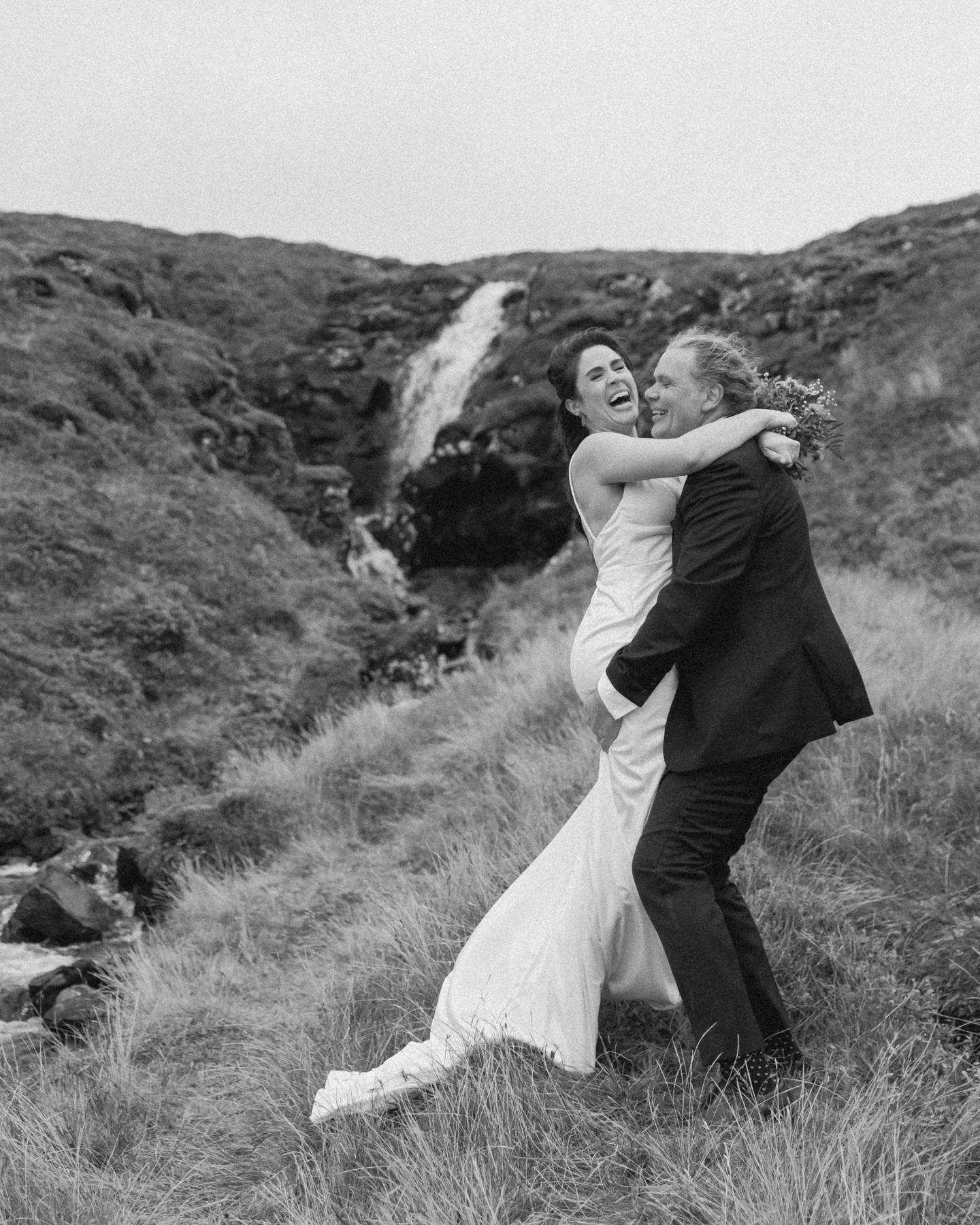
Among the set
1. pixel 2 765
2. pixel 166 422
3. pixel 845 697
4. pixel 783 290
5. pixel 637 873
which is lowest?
pixel 2 765

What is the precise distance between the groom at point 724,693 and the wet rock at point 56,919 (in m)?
5.73

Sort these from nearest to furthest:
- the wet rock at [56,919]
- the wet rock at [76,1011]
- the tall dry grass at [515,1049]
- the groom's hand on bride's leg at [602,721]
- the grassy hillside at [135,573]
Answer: the tall dry grass at [515,1049]
the groom's hand on bride's leg at [602,721]
the wet rock at [76,1011]
the wet rock at [56,919]
the grassy hillside at [135,573]

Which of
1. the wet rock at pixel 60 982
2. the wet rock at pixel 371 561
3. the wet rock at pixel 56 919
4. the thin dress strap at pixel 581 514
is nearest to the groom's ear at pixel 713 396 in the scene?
the thin dress strap at pixel 581 514

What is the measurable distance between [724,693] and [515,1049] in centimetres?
131

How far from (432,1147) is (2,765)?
27.3ft

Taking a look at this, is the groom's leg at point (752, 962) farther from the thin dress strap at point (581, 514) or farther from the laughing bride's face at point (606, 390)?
the laughing bride's face at point (606, 390)

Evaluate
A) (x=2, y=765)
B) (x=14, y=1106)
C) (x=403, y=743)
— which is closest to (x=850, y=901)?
(x=14, y=1106)

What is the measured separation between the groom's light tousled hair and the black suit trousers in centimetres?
115

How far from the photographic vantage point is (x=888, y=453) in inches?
653

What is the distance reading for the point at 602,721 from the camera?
11.2ft

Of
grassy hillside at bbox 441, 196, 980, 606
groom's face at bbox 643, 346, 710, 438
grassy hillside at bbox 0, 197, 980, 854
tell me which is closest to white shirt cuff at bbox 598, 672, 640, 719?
groom's face at bbox 643, 346, 710, 438

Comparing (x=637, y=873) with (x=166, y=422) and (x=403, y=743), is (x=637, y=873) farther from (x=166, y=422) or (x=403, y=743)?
(x=166, y=422)

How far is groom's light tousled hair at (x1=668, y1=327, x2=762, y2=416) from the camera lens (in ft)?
11.4

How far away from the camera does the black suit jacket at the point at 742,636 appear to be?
314cm
